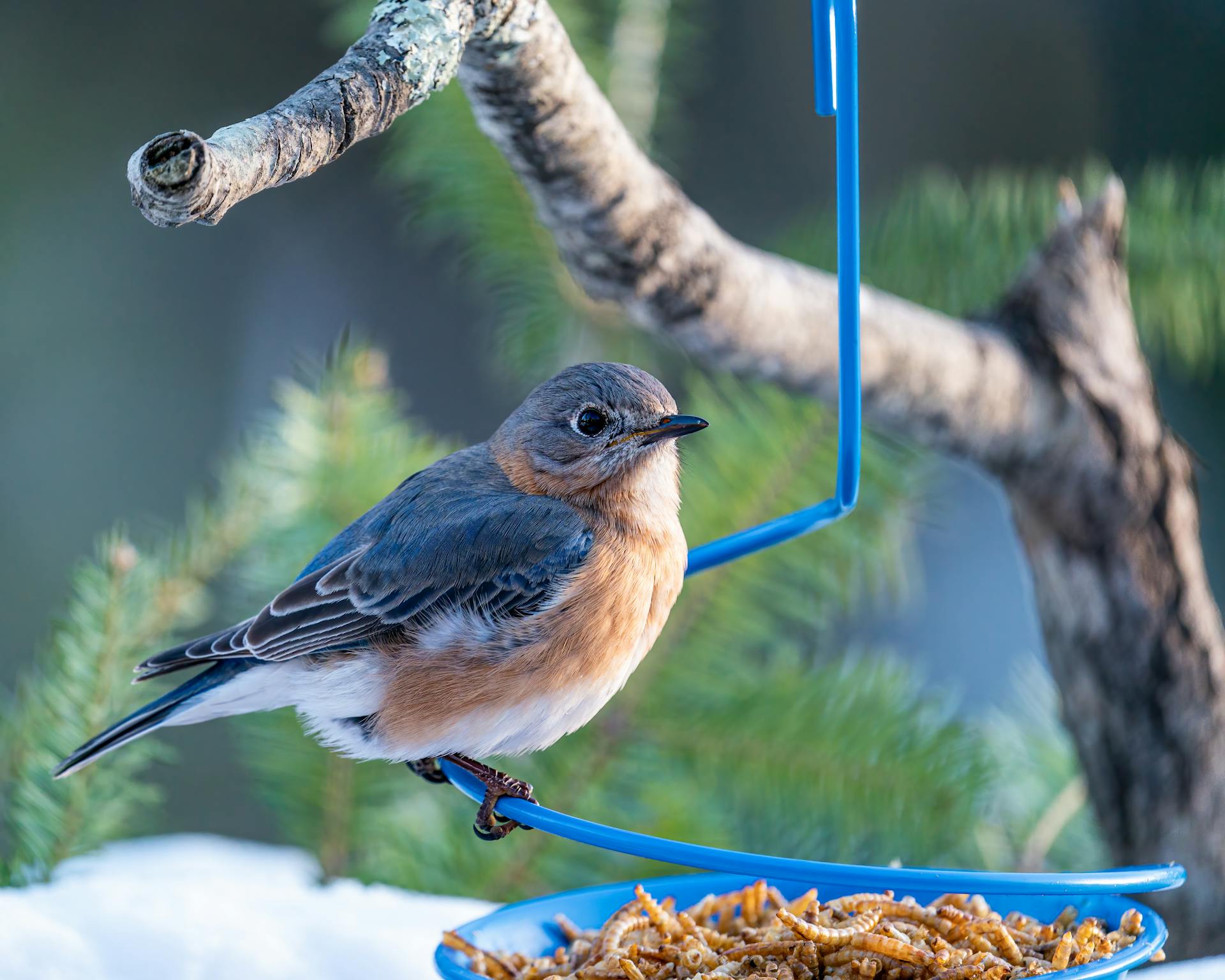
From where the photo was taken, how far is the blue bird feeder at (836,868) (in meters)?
0.63

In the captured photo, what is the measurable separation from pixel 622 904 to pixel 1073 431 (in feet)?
2.49

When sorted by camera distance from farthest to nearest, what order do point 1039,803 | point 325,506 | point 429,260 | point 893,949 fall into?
point 429,260
point 1039,803
point 325,506
point 893,949

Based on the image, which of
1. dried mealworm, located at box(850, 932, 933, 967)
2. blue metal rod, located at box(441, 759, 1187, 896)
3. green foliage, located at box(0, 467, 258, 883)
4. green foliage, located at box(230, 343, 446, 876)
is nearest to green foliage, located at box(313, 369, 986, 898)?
green foliage, located at box(230, 343, 446, 876)

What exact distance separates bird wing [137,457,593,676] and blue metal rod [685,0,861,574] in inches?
6.0

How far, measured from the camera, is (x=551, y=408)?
0.96 m

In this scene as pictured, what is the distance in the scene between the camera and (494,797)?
85 centimetres

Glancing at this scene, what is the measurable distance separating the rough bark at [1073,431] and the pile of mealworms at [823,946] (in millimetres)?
480

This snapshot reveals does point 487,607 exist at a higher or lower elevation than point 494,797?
higher

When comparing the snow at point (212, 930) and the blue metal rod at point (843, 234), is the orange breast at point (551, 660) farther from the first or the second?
the snow at point (212, 930)

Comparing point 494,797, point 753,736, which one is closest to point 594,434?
point 494,797

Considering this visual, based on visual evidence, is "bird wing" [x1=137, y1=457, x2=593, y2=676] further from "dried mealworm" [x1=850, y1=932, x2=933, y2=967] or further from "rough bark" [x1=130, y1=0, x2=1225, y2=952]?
"dried mealworm" [x1=850, y1=932, x2=933, y2=967]

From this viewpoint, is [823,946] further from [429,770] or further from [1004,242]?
[1004,242]

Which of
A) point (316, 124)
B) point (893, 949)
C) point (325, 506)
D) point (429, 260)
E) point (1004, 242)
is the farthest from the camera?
point (429, 260)

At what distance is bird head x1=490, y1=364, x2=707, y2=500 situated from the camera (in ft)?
3.04
